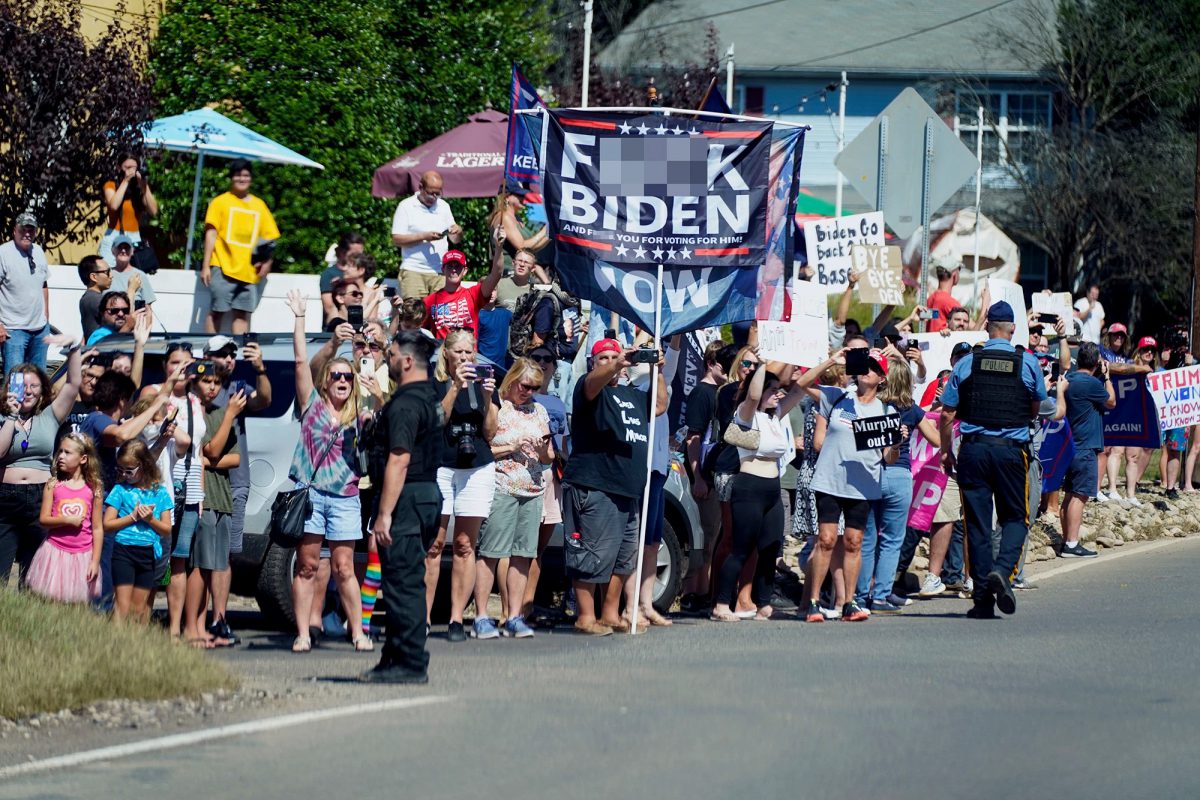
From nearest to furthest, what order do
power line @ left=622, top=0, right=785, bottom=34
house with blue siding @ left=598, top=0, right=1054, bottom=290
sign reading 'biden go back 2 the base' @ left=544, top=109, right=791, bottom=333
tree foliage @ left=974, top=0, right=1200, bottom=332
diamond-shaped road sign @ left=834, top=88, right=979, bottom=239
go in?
sign reading 'biden go back 2 the base' @ left=544, top=109, right=791, bottom=333, diamond-shaped road sign @ left=834, top=88, right=979, bottom=239, tree foliage @ left=974, top=0, right=1200, bottom=332, house with blue siding @ left=598, top=0, right=1054, bottom=290, power line @ left=622, top=0, right=785, bottom=34

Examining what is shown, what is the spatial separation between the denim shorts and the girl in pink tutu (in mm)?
1217

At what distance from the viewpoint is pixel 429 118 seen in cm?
2594

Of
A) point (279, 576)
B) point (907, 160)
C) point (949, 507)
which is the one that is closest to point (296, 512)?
point (279, 576)

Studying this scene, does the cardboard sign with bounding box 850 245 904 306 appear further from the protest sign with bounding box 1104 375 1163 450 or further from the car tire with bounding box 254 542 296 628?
the car tire with bounding box 254 542 296 628

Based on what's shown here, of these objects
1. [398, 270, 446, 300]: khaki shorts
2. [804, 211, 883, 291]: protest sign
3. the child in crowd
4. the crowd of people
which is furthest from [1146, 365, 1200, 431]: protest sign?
Result: the child in crowd

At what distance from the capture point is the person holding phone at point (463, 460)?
37.3 feet

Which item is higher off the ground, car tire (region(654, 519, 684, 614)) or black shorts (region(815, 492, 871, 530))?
black shorts (region(815, 492, 871, 530))

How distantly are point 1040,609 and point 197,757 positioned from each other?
7.12m

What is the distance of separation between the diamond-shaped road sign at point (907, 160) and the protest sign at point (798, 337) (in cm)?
420

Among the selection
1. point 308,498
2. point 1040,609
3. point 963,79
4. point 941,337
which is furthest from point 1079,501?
point 963,79

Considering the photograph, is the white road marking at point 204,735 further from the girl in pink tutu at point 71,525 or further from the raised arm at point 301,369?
the raised arm at point 301,369

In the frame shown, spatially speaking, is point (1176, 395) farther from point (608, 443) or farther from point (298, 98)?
point (298, 98)

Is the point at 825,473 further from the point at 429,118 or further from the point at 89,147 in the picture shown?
the point at 429,118

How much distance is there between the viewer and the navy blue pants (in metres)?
12.7
